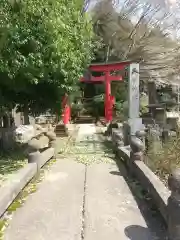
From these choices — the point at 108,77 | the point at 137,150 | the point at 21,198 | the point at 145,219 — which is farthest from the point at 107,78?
the point at 145,219

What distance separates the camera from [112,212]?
15.4 feet

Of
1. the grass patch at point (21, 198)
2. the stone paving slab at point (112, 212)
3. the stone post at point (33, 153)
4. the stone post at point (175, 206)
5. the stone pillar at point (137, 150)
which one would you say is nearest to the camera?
the stone post at point (175, 206)

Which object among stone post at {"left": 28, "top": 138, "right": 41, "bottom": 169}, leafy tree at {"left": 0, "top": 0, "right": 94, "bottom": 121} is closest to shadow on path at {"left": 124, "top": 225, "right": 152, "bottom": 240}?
stone post at {"left": 28, "top": 138, "right": 41, "bottom": 169}

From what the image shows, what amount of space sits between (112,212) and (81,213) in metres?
0.47

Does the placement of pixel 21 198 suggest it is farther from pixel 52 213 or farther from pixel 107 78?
pixel 107 78

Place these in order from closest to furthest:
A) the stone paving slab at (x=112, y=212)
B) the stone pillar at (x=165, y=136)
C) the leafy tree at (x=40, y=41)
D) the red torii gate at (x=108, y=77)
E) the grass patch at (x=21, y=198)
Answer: the stone paving slab at (x=112, y=212) → the grass patch at (x=21, y=198) → the leafy tree at (x=40, y=41) → the stone pillar at (x=165, y=136) → the red torii gate at (x=108, y=77)

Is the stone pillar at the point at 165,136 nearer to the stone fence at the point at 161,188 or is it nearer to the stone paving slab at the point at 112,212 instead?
the stone fence at the point at 161,188

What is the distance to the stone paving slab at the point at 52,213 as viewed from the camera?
3963mm

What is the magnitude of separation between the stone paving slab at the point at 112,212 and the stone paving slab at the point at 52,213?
156 mm

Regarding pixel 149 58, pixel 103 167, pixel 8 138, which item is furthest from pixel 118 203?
pixel 149 58

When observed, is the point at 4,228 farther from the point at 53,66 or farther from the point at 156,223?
the point at 53,66

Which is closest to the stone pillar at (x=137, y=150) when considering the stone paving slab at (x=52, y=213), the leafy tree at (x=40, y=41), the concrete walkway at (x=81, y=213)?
the concrete walkway at (x=81, y=213)

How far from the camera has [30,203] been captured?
525 cm

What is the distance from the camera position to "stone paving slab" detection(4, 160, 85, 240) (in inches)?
156
